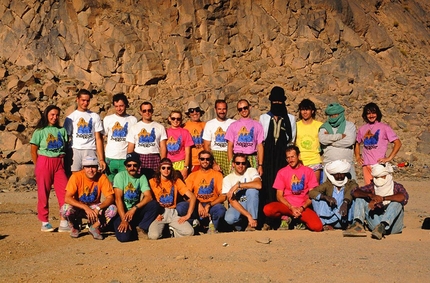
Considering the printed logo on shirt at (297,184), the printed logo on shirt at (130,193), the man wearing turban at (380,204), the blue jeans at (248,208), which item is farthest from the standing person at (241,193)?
the man wearing turban at (380,204)

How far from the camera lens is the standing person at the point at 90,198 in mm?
9961

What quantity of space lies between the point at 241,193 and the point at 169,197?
1043 mm

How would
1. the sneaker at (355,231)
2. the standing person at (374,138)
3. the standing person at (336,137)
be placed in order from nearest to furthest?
the sneaker at (355,231)
the standing person at (336,137)
the standing person at (374,138)

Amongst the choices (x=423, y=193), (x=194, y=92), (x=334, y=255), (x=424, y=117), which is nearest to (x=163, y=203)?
(x=334, y=255)

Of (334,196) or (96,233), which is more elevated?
(334,196)

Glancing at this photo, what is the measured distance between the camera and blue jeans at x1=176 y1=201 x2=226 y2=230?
10.2m

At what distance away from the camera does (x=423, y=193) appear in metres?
17.7

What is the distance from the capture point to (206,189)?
10.5 m

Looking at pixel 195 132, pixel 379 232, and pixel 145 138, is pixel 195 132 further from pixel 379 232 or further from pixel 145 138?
pixel 379 232

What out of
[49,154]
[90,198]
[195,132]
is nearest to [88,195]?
[90,198]

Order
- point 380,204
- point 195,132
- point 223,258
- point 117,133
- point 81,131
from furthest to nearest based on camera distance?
point 195,132 → point 117,133 → point 81,131 → point 380,204 → point 223,258

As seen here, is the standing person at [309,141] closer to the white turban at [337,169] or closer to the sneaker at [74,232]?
the white turban at [337,169]

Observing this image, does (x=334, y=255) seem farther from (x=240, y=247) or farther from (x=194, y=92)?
(x=194, y=92)

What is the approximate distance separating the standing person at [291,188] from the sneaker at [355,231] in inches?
32.4
